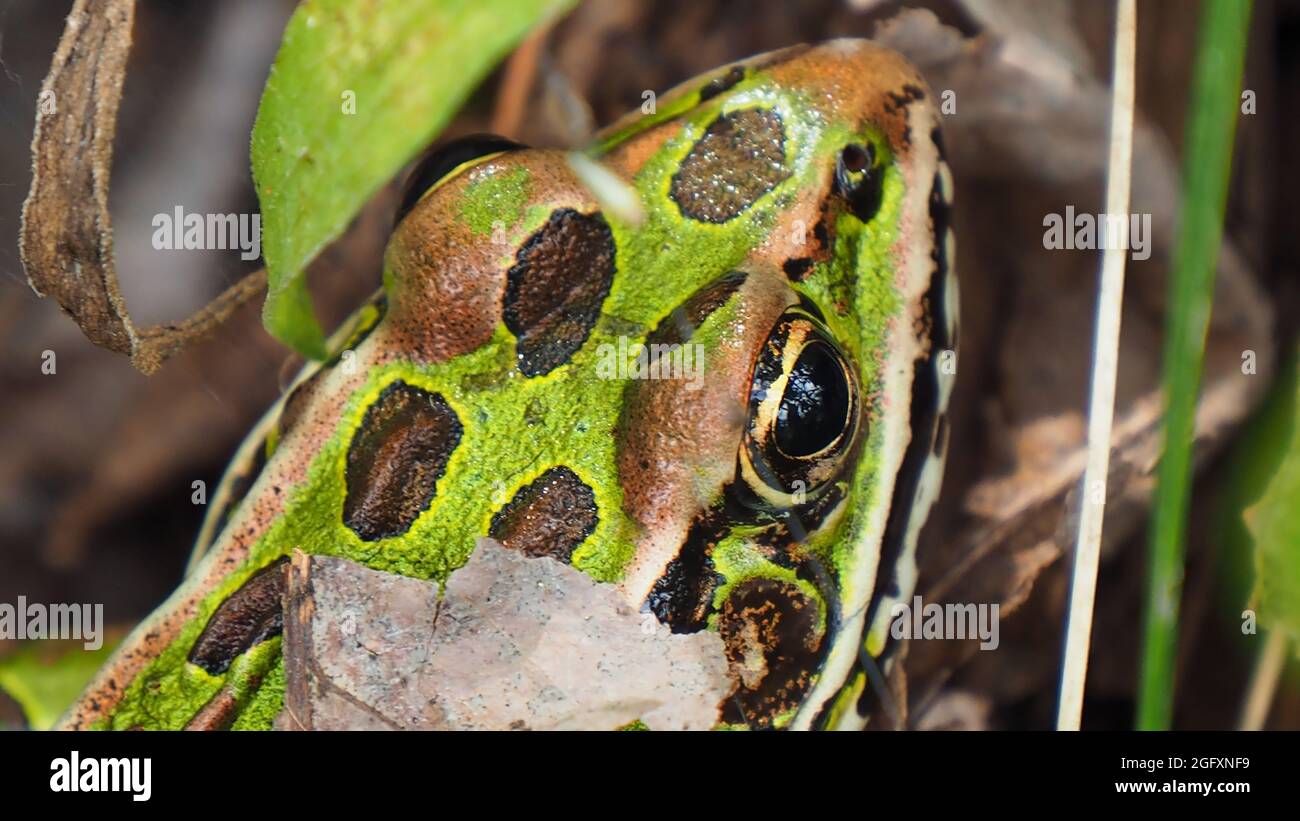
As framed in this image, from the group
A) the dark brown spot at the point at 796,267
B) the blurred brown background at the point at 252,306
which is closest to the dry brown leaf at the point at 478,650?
the dark brown spot at the point at 796,267

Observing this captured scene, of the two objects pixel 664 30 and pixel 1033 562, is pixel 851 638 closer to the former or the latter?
pixel 1033 562

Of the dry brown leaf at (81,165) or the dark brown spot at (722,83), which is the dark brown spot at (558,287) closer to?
the dark brown spot at (722,83)

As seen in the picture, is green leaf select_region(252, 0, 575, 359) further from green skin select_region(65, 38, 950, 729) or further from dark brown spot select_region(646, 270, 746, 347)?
dark brown spot select_region(646, 270, 746, 347)

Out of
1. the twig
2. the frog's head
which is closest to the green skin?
the frog's head

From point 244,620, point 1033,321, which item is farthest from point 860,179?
point 244,620

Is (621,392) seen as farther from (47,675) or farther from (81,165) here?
(47,675)

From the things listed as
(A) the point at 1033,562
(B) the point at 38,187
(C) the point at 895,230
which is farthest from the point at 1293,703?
(B) the point at 38,187
